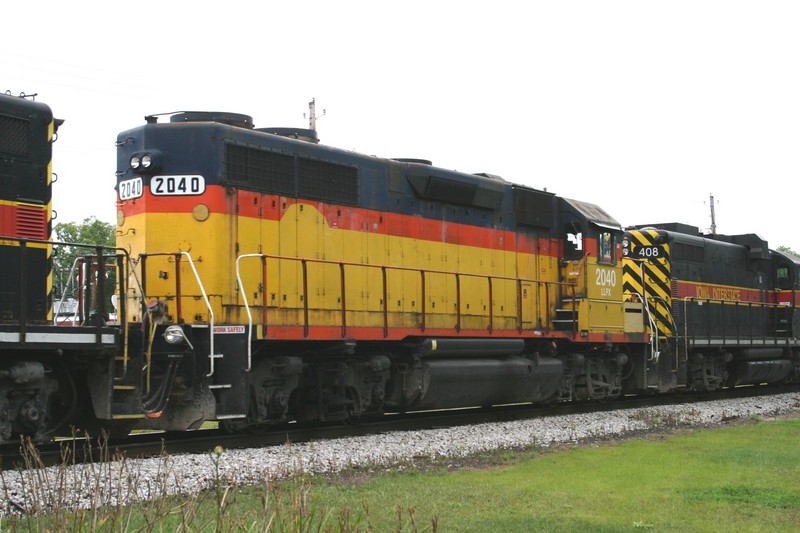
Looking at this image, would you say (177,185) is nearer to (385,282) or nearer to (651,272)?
(385,282)

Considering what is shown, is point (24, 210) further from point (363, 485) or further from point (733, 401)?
point (733, 401)

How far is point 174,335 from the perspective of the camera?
9602 millimetres

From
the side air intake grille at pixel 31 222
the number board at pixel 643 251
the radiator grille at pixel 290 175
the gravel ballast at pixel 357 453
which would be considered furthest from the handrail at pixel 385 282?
the number board at pixel 643 251

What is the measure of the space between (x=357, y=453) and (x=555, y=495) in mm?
2770

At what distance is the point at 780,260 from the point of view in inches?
995

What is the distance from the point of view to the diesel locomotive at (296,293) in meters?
8.87

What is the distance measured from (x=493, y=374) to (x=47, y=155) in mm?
7680

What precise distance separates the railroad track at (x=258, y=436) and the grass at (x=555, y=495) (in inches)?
38.3

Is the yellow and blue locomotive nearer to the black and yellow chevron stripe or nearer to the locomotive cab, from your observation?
the locomotive cab

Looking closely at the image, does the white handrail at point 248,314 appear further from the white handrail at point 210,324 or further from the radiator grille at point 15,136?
the radiator grille at point 15,136

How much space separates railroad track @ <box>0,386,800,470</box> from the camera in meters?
8.76

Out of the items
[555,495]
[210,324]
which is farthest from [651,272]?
[555,495]

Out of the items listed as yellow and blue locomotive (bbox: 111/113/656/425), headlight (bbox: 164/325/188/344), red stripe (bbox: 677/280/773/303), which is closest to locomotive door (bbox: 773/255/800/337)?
red stripe (bbox: 677/280/773/303)

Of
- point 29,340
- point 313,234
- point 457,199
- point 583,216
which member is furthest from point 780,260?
point 29,340
